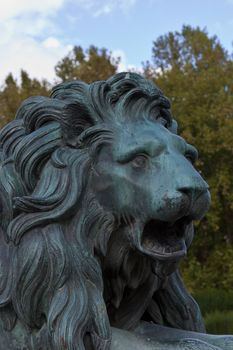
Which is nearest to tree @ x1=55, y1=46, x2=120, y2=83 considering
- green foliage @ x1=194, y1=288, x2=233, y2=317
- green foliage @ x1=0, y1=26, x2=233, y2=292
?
green foliage @ x1=0, y1=26, x2=233, y2=292

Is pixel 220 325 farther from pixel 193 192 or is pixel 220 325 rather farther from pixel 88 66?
pixel 88 66

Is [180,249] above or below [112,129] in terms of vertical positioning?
below

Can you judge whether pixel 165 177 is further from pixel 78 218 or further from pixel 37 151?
pixel 37 151

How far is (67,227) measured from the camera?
162 cm

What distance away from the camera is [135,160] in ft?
5.27

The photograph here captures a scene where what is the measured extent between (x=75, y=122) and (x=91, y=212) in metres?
0.24

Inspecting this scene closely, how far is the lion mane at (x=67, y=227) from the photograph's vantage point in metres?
1.56

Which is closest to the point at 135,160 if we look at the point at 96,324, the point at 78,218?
the point at 78,218

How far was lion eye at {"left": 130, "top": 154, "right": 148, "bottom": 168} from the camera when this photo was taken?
1.60m

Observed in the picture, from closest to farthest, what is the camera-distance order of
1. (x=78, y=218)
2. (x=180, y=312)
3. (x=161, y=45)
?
(x=78, y=218) → (x=180, y=312) → (x=161, y=45)

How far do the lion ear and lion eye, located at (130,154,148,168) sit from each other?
0.16 m

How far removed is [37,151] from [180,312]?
2.06 ft

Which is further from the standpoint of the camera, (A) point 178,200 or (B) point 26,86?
(B) point 26,86

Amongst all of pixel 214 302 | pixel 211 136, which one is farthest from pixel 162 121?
pixel 211 136
